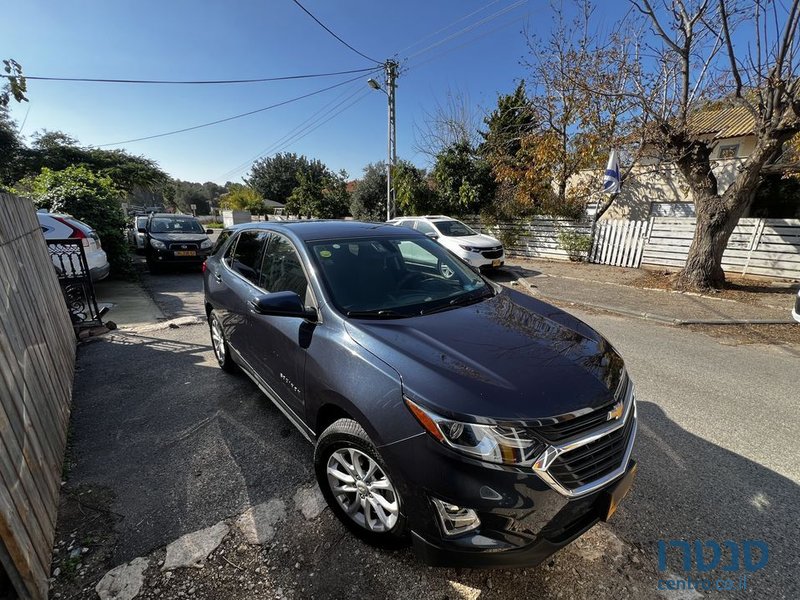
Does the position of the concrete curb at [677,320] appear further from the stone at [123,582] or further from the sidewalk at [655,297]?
the stone at [123,582]

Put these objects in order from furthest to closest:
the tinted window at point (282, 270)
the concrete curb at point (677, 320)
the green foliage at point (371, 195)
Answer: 1. the green foliage at point (371, 195)
2. the concrete curb at point (677, 320)
3. the tinted window at point (282, 270)

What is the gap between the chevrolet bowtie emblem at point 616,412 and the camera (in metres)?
1.73

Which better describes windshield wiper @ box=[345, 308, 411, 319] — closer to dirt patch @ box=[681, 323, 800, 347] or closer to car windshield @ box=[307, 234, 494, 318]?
car windshield @ box=[307, 234, 494, 318]

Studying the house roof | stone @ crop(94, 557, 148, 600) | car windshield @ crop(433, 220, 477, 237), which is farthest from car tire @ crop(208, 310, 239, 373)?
the house roof

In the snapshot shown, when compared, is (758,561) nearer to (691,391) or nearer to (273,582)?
(691,391)

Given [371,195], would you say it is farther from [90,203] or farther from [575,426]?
[575,426]

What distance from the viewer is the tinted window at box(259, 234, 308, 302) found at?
257cm

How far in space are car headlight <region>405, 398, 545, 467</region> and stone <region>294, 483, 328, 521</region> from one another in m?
1.19

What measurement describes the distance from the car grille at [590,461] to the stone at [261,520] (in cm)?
161

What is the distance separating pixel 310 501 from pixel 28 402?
5.98 ft

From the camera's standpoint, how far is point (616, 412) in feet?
5.78

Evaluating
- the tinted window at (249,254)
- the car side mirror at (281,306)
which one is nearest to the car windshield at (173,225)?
the tinted window at (249,254)

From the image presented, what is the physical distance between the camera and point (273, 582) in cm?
180

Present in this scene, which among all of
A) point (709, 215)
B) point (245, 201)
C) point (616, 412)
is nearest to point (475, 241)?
point (709, 215)
